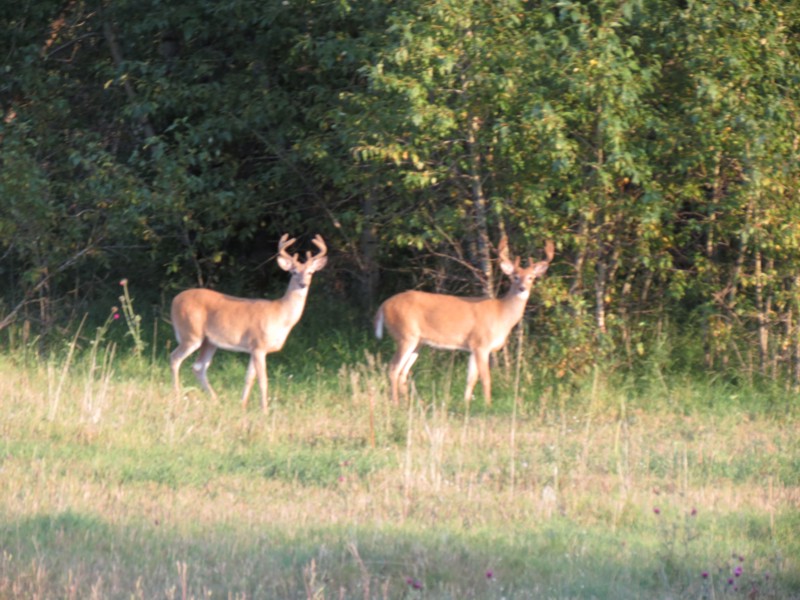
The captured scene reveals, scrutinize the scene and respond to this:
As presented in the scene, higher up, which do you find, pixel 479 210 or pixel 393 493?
pixel 479 210

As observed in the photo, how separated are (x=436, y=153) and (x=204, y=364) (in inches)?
116

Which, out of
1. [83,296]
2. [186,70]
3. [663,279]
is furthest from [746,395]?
[83,296]


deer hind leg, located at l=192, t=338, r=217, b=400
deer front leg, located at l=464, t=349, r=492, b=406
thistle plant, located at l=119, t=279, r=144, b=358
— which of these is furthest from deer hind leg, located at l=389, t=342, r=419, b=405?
thistle plant, located at l=119, t=279, r=144, b=358

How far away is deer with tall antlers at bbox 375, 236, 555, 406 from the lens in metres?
11.7

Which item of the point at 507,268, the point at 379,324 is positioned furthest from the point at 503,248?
the point at 379,324

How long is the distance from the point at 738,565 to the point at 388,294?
29.1ft

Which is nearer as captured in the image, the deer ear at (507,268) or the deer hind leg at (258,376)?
the deer hind leg at (258,376)

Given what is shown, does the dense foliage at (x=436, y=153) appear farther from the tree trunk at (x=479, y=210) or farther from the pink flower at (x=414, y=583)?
the pink flower at (x=414, y=583)

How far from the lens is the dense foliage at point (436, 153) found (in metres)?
10.4

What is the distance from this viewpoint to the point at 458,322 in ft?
38.8

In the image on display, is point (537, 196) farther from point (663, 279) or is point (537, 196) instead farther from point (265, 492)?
point (265, 492)

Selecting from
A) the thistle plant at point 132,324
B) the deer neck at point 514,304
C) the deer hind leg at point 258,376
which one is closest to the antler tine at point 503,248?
the deer neck at point 514,304

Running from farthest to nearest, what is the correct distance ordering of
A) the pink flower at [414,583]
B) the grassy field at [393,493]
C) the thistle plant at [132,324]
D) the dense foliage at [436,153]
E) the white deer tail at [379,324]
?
the white deer tail at [379,324], the thistle plant at [132,324], the dense foliage at [436,153], the grassy field at [393,493], the pink flower at [414,583]

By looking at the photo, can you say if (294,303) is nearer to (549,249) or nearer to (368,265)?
(368,265)
